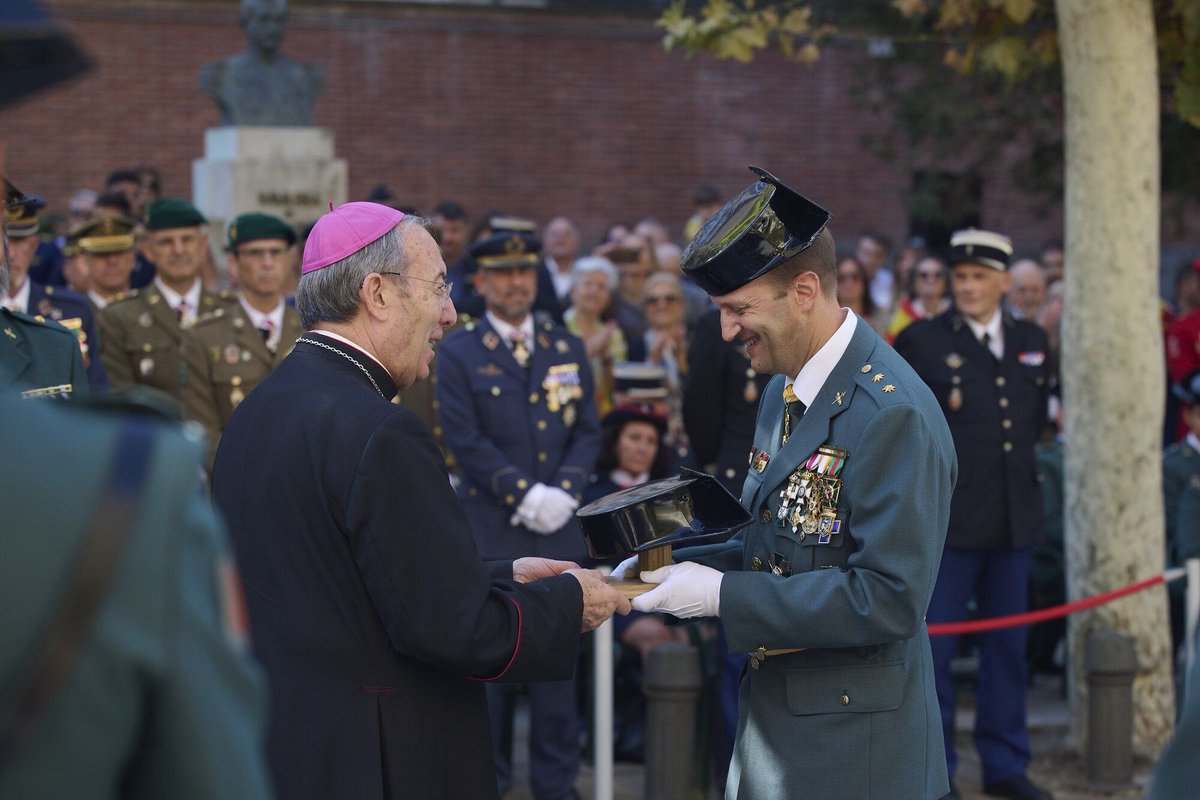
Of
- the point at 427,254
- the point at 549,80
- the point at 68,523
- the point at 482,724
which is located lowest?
the point at 482,724

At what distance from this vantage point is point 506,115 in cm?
1797

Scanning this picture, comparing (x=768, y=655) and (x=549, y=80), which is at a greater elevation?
(x=549, y=80)

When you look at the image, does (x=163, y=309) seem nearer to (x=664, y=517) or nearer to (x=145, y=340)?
(x=145, y=340)

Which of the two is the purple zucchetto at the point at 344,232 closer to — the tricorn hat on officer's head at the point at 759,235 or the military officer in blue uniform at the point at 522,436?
the tricorn hat on officer's head at the point at 759,235

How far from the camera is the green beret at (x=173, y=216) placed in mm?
7508

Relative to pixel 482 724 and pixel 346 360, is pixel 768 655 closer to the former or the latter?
pixel 482 724

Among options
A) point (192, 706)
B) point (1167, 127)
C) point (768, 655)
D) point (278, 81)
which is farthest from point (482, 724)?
point (1167, 127)

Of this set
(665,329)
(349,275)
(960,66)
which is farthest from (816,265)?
(665,329)

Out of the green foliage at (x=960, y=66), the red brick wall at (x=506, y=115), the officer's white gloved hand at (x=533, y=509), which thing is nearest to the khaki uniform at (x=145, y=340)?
the officer's white gloved hand at (x=533, y=509)

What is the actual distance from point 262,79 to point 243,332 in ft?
14.9

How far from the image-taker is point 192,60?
669 inches

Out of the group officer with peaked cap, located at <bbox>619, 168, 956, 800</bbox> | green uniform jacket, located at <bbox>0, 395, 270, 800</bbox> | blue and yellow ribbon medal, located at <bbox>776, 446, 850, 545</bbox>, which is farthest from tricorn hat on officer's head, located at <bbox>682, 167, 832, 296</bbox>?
green uniform jacket, located at <bbox>0, 395, 270, 800</bbox>

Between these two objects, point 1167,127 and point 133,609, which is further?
point 1167,127

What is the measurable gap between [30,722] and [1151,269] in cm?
615
